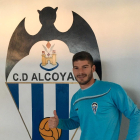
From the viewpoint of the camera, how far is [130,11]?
3.95 ft

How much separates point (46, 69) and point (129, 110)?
0.74 meters

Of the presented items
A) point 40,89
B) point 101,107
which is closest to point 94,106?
point 101,107

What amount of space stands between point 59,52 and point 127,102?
2.21ft

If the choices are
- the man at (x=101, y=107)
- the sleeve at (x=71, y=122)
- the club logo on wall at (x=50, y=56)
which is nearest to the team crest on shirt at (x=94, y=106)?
the man at (x=101, y=107)

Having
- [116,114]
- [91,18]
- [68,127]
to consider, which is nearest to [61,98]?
[68,127]

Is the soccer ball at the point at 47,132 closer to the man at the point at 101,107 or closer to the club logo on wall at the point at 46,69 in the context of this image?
the club logo on wall at the point at 46,69

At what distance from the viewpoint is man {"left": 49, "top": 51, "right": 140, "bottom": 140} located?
0.95 m

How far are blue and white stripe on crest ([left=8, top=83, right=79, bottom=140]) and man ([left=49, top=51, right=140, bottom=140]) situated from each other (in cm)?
27

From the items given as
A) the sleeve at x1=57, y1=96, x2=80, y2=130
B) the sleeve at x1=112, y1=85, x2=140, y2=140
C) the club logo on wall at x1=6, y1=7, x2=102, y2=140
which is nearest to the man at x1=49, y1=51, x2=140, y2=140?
the sleeve at x1=112, y1=85, x2=140, y2=140

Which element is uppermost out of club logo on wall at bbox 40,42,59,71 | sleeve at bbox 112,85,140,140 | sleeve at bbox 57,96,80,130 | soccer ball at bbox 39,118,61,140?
club logo on wall at bbox 40,42,59,71

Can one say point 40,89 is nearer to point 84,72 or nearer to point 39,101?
point 39,101

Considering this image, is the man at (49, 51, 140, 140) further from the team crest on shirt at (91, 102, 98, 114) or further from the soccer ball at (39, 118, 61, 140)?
the soccer ball at (39, 118, 61, 140)

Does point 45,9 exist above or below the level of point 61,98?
above

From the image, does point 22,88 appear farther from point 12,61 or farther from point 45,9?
point 45,9
